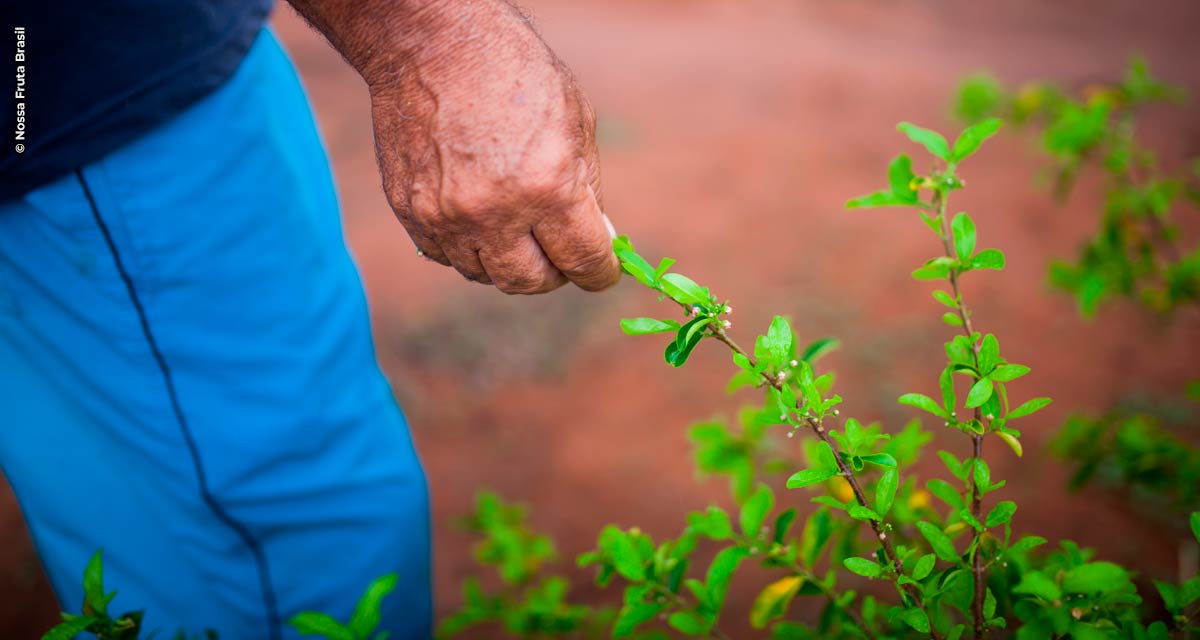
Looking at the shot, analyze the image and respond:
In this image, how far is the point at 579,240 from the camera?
1111mm

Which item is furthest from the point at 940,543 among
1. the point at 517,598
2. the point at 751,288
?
the point at 751,288

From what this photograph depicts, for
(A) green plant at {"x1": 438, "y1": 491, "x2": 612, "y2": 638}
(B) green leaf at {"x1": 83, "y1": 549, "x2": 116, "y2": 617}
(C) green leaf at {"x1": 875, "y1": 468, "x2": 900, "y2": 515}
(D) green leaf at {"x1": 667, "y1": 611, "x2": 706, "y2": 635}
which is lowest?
(A) green plant at {"x1": 438, "y1": 491, "x2": 612, "y2": 638}

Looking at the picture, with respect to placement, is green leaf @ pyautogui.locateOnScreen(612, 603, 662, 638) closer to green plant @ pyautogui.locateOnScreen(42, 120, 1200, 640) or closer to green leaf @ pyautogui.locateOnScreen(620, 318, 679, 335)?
green plant @ pyautogui.locateOnScreen(42, 120, 1200, 640)

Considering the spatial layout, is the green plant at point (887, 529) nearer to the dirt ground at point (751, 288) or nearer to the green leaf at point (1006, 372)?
the green leaf at point (1006, 372)

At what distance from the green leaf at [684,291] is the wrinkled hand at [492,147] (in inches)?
7.1

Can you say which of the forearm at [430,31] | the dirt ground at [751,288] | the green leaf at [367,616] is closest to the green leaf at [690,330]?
the forearm at [430,31]

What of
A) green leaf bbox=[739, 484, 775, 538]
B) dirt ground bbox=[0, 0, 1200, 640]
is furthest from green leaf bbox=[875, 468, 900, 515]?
dirt ground bbox=[0, 0, 1200, 640]

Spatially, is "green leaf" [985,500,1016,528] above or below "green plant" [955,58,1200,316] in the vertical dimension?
below

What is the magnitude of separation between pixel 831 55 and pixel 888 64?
13.5 inches

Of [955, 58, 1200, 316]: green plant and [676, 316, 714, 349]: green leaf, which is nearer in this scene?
[676, 316, 714, 349]: green leaf

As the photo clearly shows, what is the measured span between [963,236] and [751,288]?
2.20 meters

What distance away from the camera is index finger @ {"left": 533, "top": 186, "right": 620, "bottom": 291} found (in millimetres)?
1092

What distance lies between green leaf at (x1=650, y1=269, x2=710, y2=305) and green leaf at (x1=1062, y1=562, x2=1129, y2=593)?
484 millimetres

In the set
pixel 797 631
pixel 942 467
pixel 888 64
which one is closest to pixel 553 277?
pixel 797 631
